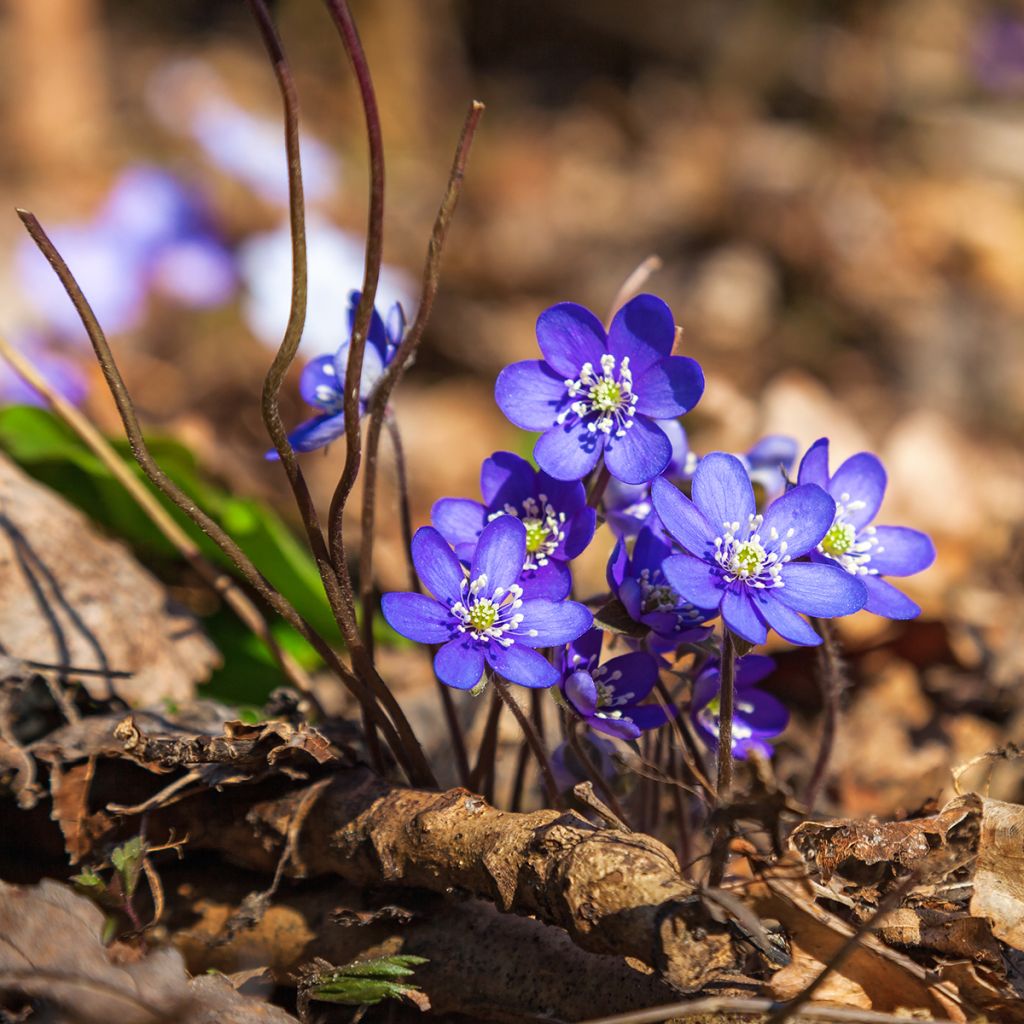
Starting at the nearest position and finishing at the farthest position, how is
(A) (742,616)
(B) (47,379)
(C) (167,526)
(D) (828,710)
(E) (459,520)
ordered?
(A) (742,616)
(E) (459,520)
(D) (828,710)
(C) (167,526)
(B) (47,379)

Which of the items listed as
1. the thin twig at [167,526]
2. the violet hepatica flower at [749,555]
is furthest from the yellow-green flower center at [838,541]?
the thin twig at [167,526]

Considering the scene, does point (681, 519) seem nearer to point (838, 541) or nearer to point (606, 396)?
point (606, 396)

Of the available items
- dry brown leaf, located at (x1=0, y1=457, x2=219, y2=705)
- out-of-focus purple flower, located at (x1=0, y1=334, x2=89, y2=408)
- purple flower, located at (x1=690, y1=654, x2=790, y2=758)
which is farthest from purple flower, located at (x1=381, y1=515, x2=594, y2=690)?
out-of-focus purple flower, located at (x1=0, y1=334, x2=89, y2=408)

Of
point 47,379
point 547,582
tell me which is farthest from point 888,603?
point 47,379

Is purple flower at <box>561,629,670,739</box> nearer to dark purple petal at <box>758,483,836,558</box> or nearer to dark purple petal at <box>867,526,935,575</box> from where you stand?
dark purple petal at <box>758,483,836,558</box>

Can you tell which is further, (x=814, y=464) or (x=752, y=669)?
(x=752, y=669)

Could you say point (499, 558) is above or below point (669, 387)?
below

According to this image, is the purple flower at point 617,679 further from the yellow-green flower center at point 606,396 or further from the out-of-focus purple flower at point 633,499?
the yellow-green flower center at point 606,396
